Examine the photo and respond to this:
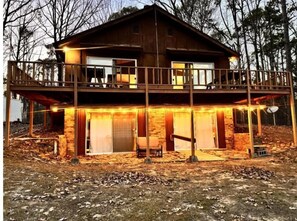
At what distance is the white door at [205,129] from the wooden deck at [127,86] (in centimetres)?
96

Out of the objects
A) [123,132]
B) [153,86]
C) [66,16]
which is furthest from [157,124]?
[66,16]

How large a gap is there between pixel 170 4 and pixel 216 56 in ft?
41.8

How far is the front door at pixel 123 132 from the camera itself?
12781mm

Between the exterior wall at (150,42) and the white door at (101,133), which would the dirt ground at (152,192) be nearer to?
the white door at (101,133)

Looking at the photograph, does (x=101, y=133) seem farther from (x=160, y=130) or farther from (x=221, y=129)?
(x=221, y=129)

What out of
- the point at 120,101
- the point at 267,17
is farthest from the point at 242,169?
the point at 267,17

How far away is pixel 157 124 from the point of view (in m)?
13.3

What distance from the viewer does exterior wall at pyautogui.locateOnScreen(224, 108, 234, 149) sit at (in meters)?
14.0

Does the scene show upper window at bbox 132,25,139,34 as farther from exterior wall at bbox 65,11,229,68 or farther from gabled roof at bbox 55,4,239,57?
gabled roof at bbox 55,4,239,57

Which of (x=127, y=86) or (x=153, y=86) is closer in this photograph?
(x=127, y=86)

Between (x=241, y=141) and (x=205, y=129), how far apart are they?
1.98m

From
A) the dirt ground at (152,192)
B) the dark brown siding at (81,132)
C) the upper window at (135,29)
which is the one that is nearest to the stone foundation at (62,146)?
the dark brown siding at (81,132)

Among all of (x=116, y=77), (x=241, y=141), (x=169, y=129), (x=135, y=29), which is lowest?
(x=241, y=141)

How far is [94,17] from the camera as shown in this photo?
26016mm
